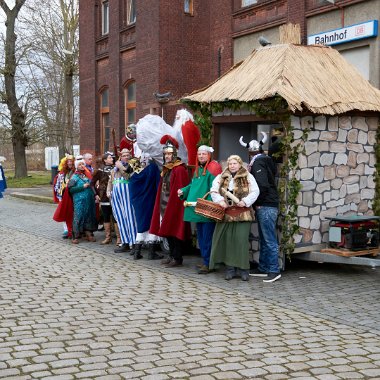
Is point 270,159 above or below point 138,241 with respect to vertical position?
above

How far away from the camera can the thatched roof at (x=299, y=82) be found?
8.52m

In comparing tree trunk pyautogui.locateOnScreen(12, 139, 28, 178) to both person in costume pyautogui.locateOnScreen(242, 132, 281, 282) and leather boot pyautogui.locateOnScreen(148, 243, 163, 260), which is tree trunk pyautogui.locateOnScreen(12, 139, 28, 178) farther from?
person in costume pyautogui.locateOnScreen(242, 132, 281, 282)

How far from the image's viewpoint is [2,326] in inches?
242

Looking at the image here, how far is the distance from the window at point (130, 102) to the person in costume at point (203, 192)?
41.1 feet

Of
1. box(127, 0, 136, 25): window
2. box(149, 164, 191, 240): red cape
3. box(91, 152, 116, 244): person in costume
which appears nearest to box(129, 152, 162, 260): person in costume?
box(149, 164, 191, 240): red cape

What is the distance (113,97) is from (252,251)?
1438 centimetres

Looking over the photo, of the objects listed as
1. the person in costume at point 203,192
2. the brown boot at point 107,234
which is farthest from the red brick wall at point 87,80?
the person in costume at point 203,192

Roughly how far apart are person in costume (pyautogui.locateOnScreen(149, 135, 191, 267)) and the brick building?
1.15 meters

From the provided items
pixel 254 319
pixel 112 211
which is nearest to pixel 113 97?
pixel 112 211

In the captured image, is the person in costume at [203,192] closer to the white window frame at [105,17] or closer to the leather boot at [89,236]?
the leather boot at [89,236]

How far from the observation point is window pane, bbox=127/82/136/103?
2134cm

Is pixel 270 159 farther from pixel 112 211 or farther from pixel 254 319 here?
pixel 112 211

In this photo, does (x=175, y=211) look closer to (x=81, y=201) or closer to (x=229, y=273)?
(x=229, y=273)

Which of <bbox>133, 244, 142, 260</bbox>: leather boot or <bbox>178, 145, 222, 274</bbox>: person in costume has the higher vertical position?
<bbox>178, 145, 222, 274</bbox>: person in costume
